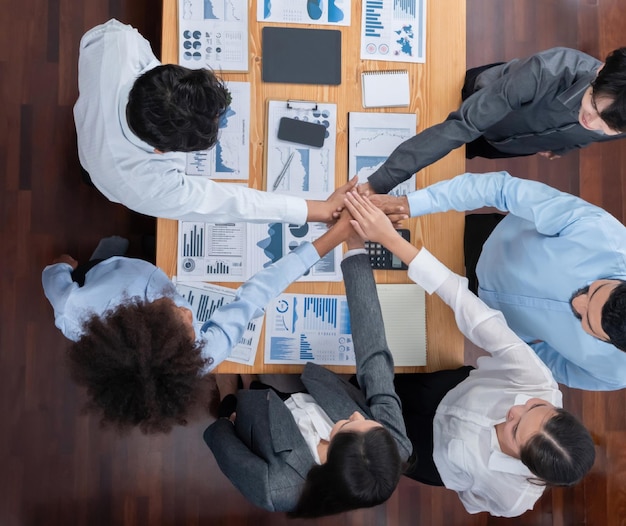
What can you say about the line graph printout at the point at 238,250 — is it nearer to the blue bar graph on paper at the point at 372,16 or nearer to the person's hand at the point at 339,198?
the person's hand at the point at 339,198

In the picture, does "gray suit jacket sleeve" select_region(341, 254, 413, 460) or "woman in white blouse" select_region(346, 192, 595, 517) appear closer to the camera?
"woman in white blouse" select_region(346, 192, 595, 517)

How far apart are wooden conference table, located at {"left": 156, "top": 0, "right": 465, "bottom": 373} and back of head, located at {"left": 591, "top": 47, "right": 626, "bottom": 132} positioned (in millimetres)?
509

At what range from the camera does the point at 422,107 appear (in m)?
1.76

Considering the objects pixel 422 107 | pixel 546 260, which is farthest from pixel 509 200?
pixel 422 107

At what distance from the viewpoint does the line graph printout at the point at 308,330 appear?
1.70 metres

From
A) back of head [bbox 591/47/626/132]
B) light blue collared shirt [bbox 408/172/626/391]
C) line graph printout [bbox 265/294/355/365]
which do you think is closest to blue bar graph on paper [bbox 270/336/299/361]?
line graph printout [bbox 265/294/355/365]

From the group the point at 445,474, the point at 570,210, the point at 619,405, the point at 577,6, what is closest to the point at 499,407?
the point at 445,474

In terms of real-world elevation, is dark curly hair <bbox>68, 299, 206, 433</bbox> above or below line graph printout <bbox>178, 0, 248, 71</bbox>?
below

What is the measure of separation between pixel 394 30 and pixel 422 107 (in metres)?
0.27

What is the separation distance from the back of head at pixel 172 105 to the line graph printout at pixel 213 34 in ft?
1.36

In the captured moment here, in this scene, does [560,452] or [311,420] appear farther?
[311,420]

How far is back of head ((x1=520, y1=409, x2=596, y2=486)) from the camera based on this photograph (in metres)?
1.30

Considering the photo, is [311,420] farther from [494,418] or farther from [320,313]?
[494,418]

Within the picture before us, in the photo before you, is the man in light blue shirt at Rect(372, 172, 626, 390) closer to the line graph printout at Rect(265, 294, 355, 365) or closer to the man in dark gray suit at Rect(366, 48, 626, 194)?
the man in dark gray suit at Rect(366, 48, 626, 194)
